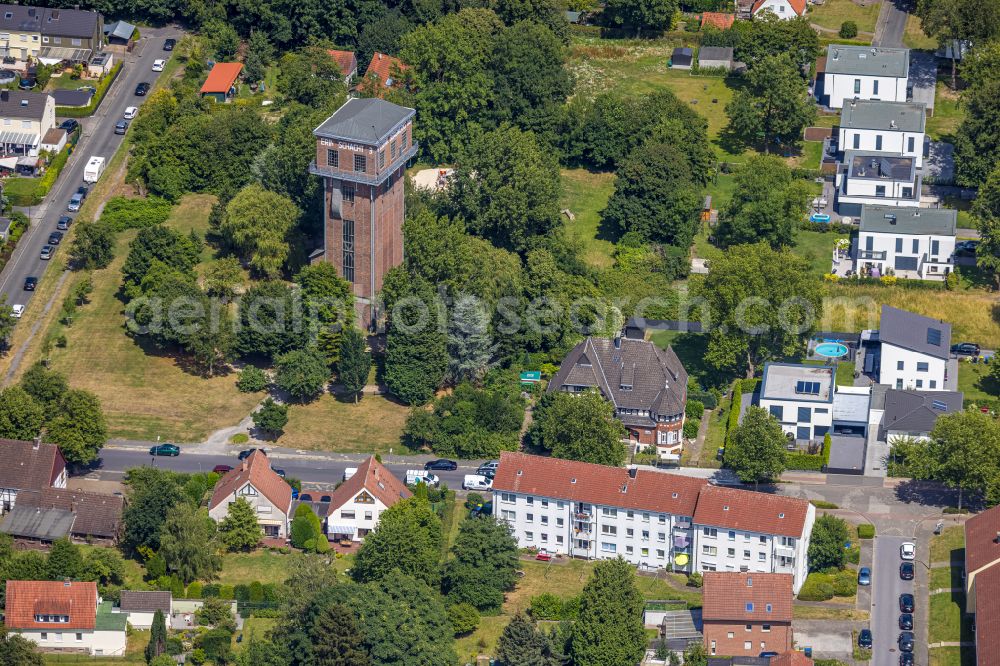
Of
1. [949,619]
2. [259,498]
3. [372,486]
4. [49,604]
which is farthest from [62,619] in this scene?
[949,619]

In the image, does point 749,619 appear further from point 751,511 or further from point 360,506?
point 360,506

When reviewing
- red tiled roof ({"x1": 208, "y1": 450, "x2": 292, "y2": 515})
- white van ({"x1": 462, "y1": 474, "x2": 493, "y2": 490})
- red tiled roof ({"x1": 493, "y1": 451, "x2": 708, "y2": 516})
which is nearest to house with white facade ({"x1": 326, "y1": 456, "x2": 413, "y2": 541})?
red tiled roof ({"x1": 208, "y1": 450, "x2": 292, "y2": 515})

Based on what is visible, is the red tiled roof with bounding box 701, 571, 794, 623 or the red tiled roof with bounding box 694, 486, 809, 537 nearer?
the red tiled roof with bounding box 701, 571, 794, 623

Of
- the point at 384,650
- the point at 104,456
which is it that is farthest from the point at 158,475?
the point at 384,650

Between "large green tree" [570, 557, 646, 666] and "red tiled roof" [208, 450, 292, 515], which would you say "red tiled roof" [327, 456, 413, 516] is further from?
"large green tree" [570, 557, 646, 666]

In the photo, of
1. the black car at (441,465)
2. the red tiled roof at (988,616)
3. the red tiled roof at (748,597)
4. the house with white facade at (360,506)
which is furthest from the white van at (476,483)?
the red tiled roof at (988,616)

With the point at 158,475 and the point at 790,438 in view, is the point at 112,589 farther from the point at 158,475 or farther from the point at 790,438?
the point at 790,438
